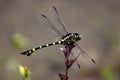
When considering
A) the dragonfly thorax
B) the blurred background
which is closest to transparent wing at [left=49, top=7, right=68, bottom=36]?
the dragonfly thorax

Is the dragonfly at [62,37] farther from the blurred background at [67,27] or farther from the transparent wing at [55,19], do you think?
the blurred background at [67,27]

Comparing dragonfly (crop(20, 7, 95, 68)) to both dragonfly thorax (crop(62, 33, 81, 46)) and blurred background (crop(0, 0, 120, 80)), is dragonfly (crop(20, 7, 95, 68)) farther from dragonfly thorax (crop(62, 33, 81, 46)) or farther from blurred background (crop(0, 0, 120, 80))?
blurred background (crop(0, 0, 120, 80))

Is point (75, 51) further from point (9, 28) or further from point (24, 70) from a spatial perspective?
point (9, 28)

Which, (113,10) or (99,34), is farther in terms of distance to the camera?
(113,10)

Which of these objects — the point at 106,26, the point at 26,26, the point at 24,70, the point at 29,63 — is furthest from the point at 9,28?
the point at 24,70

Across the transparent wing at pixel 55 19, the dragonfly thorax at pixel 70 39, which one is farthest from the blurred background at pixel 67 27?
the dragonfly thorax at pixel 70 39

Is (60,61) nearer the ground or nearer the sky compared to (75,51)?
nearer the sky

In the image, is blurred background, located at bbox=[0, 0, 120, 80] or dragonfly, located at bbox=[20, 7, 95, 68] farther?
blurred background, located at bbox=[0, 0, 120, 80]

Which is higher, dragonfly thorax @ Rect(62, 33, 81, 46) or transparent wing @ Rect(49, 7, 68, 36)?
transparent wing @ Rect(49, 7, 68, 36)
